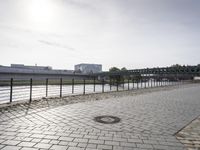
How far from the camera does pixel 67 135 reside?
184 inches

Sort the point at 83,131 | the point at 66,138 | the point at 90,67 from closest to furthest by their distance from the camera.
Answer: the point at 66,138
the point at 83,131
the point at 90,67

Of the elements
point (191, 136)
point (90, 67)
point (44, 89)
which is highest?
point (90, 67)

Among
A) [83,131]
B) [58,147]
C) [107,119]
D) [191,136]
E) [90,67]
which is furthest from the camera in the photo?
[90,67]

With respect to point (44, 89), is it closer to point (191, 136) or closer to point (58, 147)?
point (58, 147)

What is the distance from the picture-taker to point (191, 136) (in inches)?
191

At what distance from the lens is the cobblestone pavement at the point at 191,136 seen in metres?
4.25

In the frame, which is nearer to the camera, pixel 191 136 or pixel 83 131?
pixel 191 136

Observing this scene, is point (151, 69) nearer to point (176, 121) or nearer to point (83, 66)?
point (176, 121)

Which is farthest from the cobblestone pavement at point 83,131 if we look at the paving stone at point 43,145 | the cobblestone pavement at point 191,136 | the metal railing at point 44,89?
the metal railing at point 44,89

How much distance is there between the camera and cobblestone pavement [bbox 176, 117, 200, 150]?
4.25m

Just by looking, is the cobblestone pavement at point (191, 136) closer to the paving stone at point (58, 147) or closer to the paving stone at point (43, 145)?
the paving stone at point (58, 147)

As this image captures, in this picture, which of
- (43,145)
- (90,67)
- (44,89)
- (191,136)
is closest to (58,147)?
(43,145)

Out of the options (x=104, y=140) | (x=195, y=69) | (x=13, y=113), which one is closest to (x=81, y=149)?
(x=104, y=140)

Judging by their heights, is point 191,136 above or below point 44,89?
below
